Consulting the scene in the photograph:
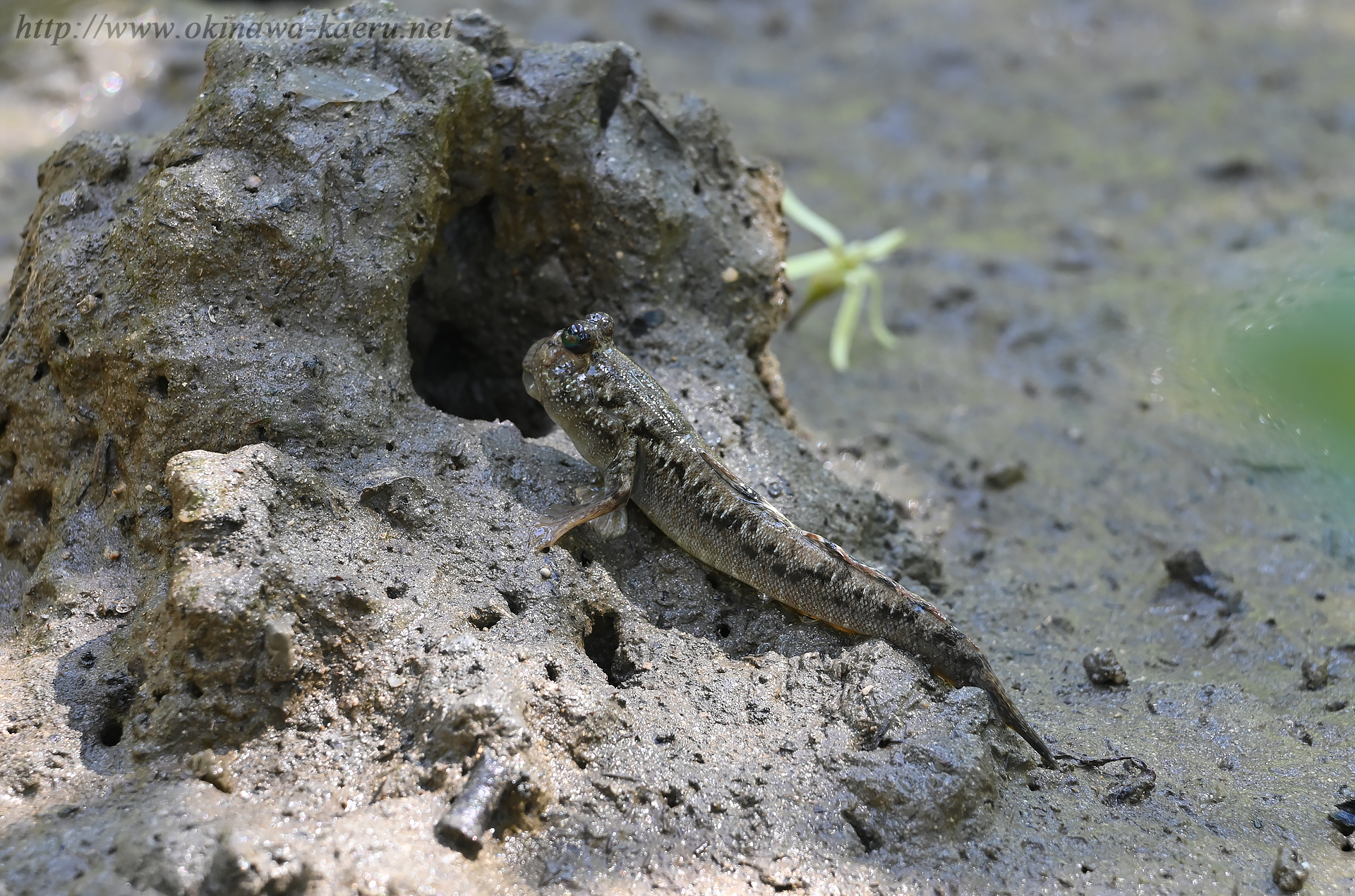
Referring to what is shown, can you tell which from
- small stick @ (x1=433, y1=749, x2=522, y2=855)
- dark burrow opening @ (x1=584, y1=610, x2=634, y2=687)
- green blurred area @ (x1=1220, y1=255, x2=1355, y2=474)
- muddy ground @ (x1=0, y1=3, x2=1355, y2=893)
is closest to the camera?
green blurred area @ (x1=1220, y1=255, x2=1355, y2=474)

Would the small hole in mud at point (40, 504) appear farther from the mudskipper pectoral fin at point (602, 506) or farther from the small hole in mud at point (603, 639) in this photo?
the small hole in mud at point (603, 639)

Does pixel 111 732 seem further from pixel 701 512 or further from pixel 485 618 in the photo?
pixel 701 512

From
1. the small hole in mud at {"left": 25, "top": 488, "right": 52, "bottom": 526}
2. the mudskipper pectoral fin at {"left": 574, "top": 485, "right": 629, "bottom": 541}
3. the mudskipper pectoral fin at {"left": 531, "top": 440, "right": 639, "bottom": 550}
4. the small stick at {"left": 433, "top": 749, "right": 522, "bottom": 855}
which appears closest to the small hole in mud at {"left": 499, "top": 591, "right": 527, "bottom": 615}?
the mudskipper pectoral fin at {"left": 531, "top": 440, "right": 639, "bottom": 550}

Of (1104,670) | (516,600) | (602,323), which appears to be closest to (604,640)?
(516,600)

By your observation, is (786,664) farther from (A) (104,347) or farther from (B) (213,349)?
(A) (104,347)

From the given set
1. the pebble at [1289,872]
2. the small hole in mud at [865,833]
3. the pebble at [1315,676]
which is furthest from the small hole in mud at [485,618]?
the pebble at [1315,676]

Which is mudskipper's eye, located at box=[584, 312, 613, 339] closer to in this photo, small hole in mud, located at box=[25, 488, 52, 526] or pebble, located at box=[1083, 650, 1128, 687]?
small hole in mud, located at box=[25, 488, 52, 526]
